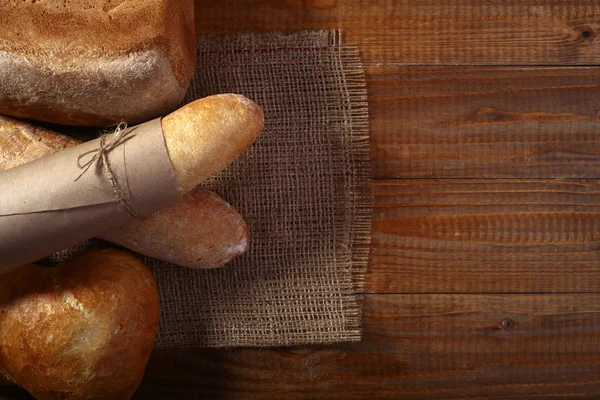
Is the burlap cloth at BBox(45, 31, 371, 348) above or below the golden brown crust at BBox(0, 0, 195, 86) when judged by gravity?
below

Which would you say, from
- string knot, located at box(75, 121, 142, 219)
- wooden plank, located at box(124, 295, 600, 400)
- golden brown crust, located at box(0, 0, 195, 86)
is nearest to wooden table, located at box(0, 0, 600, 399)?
wooden plank, located at box(124, 295, 600, 400)

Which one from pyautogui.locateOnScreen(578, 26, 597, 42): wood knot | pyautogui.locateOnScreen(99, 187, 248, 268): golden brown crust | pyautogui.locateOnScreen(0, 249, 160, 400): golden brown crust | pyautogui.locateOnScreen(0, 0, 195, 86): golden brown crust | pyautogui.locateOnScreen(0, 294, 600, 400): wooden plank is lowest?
pyautogui.locateOnScreen(0, 294, 600, 400): wooden plank

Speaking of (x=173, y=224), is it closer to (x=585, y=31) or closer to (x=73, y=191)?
(x=73, y=191)

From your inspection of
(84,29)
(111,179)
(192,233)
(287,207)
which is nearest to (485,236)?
(287,207)

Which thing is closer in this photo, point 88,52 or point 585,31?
point 88,52

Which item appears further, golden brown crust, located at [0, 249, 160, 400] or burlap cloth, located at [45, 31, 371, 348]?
burlap cloth, located at [45, 31, 371, 348]

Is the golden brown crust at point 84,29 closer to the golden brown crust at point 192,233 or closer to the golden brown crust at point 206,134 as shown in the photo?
the golden brown crust at point 206,134

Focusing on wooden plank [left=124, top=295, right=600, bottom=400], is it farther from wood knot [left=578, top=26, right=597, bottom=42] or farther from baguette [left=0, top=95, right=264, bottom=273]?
wood knot [left=578, top=26, right=597, bottom=42]

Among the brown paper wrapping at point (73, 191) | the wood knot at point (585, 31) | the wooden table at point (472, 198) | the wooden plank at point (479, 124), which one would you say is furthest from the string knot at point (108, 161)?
the wood knot at point (585, 31)
